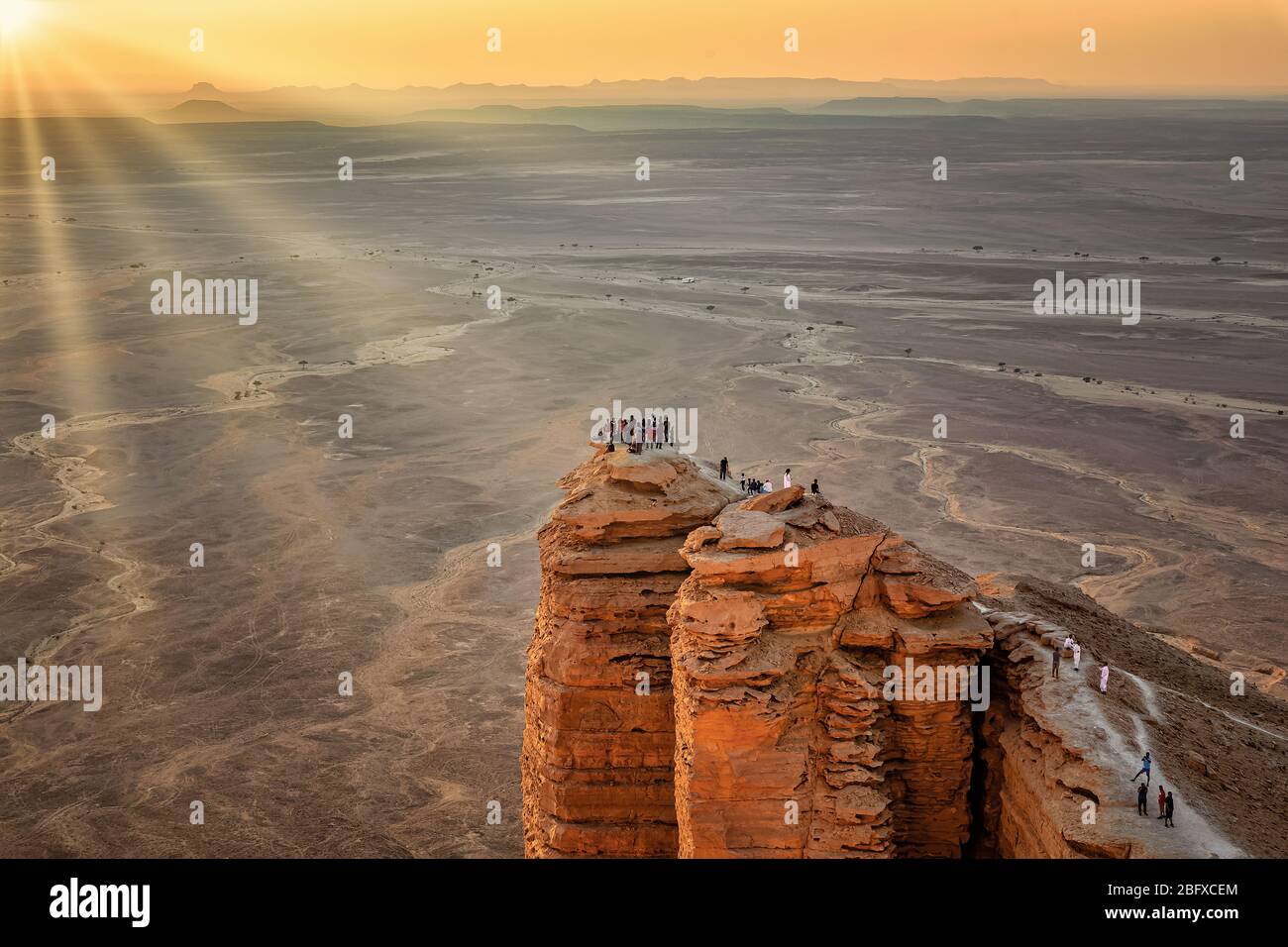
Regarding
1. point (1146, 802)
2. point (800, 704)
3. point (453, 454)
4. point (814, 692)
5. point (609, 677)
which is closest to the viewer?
point (1146, 802)

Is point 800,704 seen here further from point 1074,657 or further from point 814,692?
point 1074,657

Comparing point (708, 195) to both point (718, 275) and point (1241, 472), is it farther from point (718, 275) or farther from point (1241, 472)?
point (1241, 472)

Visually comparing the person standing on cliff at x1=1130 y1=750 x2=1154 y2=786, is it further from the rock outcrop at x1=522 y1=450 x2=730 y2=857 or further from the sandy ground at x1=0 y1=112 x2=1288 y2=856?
the sandy ground at x1=0 y1=112 x2=1288 y2=856

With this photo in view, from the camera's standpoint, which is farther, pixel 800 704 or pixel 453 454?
pixel 453 454

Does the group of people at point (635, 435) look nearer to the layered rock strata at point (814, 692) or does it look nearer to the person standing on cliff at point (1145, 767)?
the layered rock strata at point (814, 692)

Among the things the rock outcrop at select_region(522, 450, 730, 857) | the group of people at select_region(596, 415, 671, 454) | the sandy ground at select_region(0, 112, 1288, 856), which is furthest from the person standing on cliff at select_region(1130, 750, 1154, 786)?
the sandy ground at select_region(0, 112, 1288, 856)

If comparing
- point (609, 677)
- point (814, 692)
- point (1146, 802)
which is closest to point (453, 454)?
point (609, 677)
